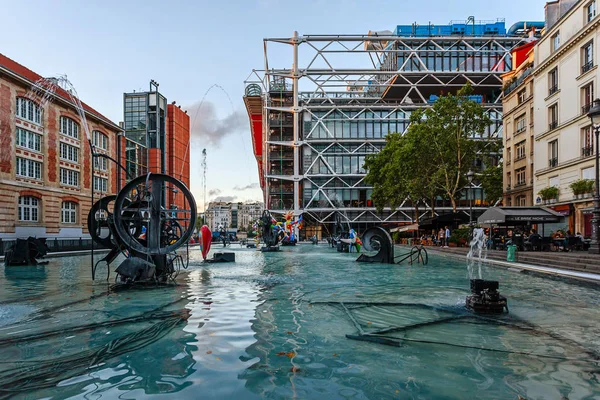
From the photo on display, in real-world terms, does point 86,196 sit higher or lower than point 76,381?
higher

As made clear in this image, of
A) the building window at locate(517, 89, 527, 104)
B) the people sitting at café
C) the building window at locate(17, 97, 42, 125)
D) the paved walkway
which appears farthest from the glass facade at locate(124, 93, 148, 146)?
the paved walkway

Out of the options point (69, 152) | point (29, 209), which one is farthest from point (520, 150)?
point (29, 209)

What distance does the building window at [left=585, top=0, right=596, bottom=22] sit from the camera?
31.0 m

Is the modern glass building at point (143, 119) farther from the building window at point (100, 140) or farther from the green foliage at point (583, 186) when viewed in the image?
the green foliage at point (583, 186)

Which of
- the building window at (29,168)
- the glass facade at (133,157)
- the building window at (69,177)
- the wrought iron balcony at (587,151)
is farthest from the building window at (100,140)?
the wrought iron balcony at (587,151)

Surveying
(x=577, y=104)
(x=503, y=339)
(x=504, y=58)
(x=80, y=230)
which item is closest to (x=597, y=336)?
(x=503, y=339)

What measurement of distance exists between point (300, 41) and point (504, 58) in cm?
3499

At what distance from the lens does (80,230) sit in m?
46.1

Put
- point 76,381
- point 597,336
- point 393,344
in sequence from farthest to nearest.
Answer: point 597,336
point 393,344
point 76,381

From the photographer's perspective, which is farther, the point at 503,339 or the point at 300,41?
the point at 300,41

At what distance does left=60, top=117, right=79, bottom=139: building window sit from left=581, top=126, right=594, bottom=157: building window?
152ft

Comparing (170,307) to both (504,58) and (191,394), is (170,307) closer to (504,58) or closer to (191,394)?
(191,394)

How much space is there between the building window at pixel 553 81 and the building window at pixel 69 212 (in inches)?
1859

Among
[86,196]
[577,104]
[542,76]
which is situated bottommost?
[86,196]
